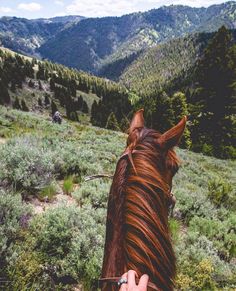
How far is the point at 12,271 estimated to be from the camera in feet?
12.6

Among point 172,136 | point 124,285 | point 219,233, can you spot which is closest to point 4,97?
point 219,233

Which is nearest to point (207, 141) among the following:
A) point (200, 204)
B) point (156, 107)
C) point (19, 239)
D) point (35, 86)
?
point (156, 107)

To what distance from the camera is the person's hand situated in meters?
1.63

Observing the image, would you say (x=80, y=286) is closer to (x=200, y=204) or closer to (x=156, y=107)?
(x=200, y=204)

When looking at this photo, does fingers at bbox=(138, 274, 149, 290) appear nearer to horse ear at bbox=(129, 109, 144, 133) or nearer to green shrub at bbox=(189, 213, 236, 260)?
horse ear at bbox=(129, 109, 144, 133)

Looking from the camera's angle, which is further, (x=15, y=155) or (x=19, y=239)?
(x=15, y=155)

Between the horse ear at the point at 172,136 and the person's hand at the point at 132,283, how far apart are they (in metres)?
0.72

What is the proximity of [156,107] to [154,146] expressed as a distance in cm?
4100

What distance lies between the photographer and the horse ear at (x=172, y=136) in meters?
1.94

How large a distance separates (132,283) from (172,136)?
2.65 feet

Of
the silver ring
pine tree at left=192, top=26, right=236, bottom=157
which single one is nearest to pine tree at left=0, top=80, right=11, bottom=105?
pine tree at left=192, top=26, right=236, bottom=157

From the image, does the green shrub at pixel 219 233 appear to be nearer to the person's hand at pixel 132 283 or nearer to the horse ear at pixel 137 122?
the horse ear at pixel 137 122

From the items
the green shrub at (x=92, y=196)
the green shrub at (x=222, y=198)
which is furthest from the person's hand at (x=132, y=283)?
the green shrub at (x=222, y=198)

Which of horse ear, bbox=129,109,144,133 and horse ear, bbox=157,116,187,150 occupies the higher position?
horse ear, bbox=129,109,144,133
